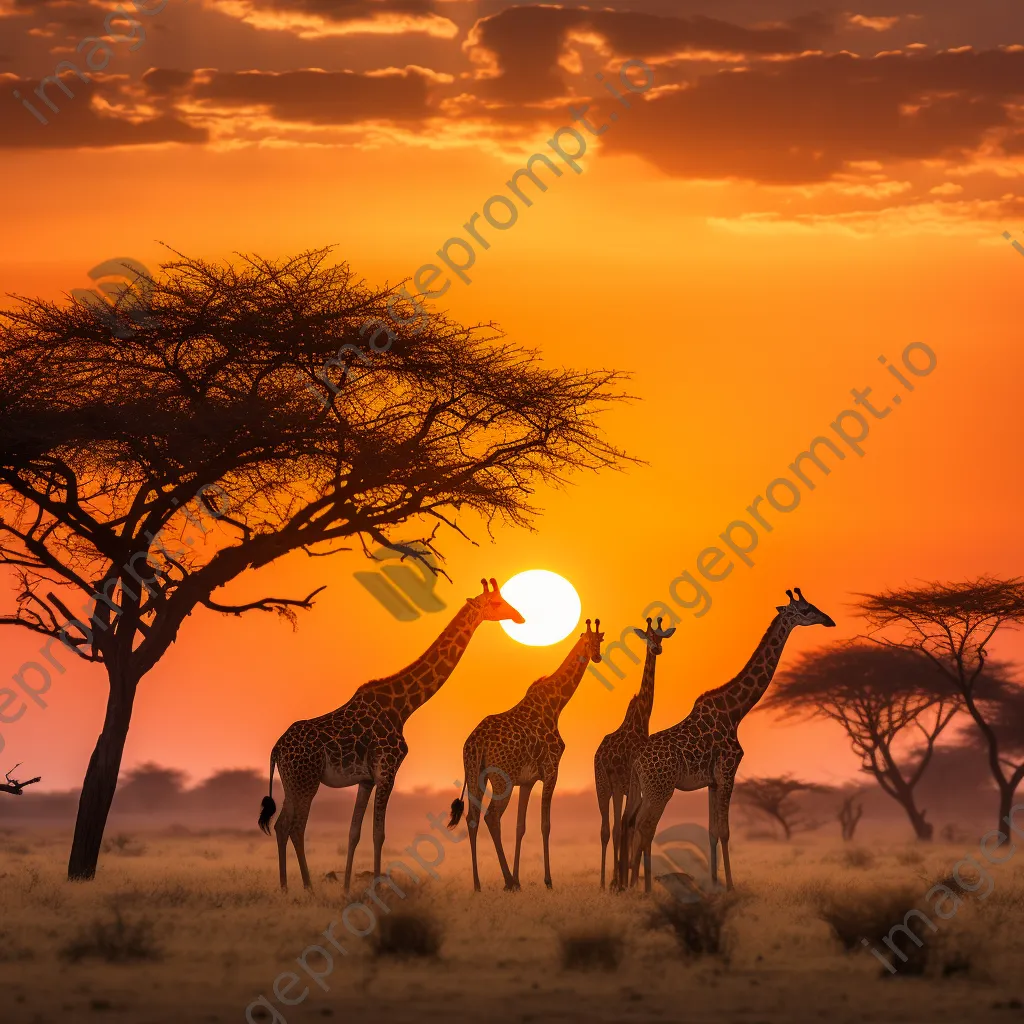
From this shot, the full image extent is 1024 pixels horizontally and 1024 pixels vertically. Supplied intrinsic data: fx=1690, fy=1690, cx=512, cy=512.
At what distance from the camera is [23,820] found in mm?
78562

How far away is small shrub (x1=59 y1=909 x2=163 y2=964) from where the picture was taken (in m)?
14.8

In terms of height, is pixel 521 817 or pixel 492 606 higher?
pixel 492 606

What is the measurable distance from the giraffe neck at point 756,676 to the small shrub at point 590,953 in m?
6.13

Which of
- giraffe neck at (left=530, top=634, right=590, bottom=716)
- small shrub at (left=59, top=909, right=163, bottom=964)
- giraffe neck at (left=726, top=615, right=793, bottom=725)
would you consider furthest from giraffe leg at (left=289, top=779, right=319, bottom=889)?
giraffe neck at (left=726, top=615, right=793, bottom=725)

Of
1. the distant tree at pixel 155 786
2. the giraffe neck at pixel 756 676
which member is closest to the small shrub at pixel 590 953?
the giraffe neck at pixel 756 676

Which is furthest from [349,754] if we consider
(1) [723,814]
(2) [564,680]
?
(1) [723,814]

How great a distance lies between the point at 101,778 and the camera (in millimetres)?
22891

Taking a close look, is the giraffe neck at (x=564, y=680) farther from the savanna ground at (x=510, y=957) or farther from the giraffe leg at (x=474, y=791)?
the savanna ground at (x=510, y=957)

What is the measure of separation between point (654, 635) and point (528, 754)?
2.12 metres

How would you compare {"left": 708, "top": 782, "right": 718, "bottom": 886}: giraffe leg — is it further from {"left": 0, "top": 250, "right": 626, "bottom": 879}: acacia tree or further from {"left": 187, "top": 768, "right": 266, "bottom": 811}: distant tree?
{"left": 187, "top": 768, "right": 266, "bottom": 811}: distant tree

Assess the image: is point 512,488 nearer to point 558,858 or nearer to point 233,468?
point 233,468

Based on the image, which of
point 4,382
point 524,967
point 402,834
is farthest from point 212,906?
point 402,834

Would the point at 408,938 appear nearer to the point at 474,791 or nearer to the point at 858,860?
the point at 474,791

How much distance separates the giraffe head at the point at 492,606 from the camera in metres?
21.3
